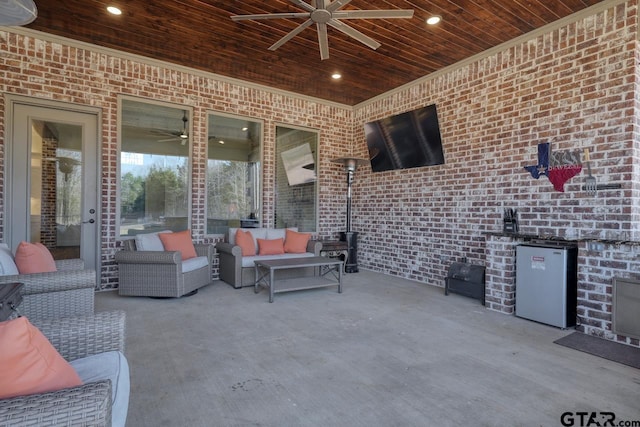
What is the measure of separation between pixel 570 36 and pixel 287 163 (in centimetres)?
443

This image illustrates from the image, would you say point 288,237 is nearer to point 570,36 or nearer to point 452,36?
point 452,36

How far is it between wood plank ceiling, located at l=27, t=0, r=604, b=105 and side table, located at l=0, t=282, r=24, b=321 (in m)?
3.03

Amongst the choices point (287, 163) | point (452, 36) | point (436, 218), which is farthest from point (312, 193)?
point (452, 36)

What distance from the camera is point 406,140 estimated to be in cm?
568

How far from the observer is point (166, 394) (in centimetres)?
209

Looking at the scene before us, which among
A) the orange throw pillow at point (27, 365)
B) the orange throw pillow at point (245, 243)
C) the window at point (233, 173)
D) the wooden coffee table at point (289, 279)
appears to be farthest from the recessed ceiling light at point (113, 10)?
the orange throw pillow at point (27, 365)

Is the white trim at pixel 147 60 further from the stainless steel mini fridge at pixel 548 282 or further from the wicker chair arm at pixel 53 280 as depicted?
the stainless steel mini fridge at pixel 548 282

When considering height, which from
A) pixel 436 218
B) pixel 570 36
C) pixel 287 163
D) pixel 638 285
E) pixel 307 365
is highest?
pixel 570 36

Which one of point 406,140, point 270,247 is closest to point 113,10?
point 270,247

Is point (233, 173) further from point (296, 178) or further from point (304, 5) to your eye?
point (304, 5)

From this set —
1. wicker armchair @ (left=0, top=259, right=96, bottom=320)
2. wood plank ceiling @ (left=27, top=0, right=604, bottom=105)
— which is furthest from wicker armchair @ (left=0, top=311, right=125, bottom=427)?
wood plank ceiling @ (left=27, top=0, right=604, bottom=105)

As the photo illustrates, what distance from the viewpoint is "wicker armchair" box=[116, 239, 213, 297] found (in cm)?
421

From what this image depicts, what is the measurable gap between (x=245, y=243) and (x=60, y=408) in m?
4.30

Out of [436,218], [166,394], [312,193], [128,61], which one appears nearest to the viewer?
[166,394]
